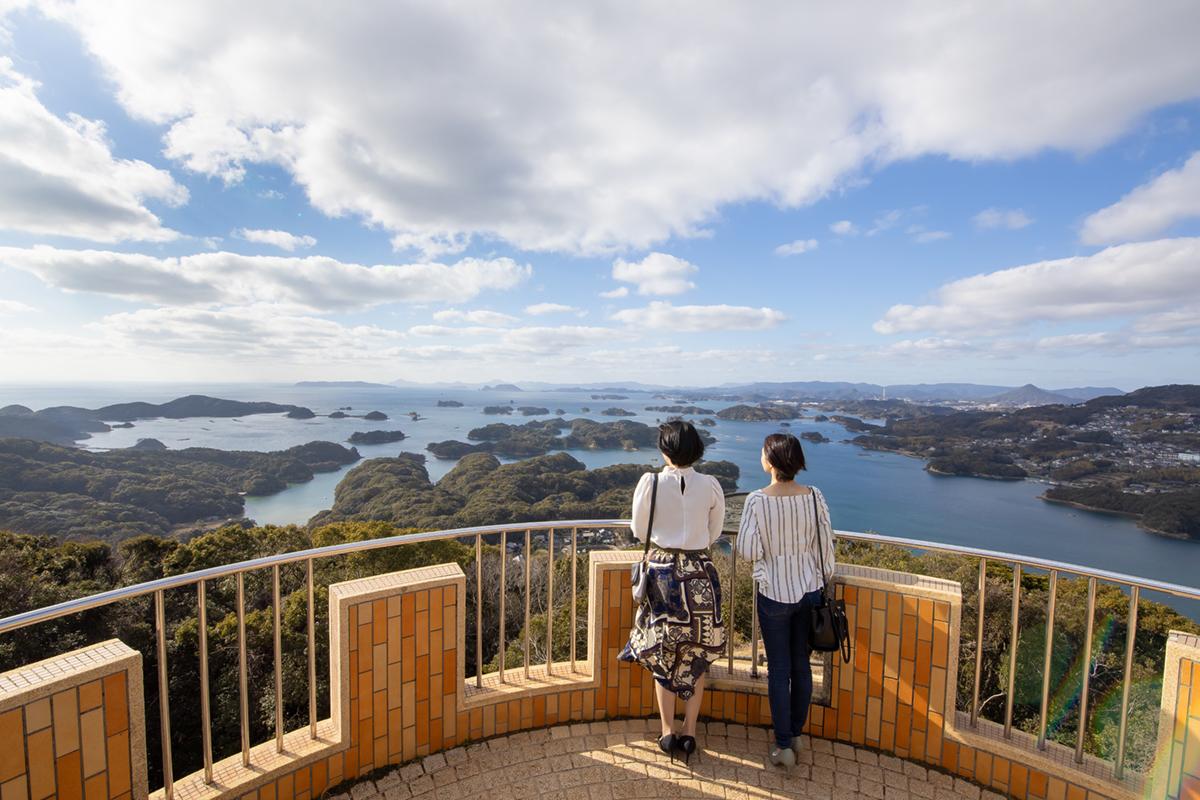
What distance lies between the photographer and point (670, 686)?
Result: 2.46 metres

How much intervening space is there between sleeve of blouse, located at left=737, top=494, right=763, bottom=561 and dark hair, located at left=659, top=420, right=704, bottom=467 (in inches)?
12.8

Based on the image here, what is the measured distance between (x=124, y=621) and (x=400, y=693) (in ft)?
47.1

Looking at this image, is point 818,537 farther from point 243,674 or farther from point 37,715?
point 37,715

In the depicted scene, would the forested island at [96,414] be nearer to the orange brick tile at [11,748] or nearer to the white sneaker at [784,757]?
the orange brick tile at [11,748]

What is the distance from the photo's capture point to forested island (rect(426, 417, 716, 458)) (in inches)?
2788

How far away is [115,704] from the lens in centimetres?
177

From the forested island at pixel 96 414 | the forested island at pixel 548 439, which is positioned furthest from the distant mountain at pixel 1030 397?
the forested island at pixel 96 414

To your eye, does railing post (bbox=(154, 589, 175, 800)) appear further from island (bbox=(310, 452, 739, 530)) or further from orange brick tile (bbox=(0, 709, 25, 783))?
island (bbox=(310, 452, 739, 530))

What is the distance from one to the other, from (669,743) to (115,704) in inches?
85.3

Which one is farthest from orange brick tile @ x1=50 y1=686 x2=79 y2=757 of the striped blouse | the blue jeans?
the blue jeans

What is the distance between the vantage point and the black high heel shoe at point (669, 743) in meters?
2.53

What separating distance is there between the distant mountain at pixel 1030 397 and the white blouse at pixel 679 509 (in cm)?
11873

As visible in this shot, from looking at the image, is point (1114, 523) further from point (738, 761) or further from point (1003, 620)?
point (738, 761)

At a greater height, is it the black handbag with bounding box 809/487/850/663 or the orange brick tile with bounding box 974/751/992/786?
the black handbag with bounding box 809/487/850/663
